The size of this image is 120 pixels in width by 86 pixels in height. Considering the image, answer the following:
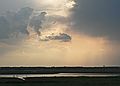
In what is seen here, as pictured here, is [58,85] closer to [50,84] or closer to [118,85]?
[50,84]

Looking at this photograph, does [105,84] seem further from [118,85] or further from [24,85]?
[24,85]

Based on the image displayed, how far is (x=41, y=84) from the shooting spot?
250 ft

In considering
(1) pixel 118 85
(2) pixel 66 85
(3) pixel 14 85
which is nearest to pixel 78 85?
(2) pixel 66 85

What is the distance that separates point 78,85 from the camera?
71125 millimetres

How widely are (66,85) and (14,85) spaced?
1003 centimetres

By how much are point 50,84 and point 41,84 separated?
1835mm

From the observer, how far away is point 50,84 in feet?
249

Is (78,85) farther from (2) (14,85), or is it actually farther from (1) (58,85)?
(2) (14,85)

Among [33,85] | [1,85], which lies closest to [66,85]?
[33,85]

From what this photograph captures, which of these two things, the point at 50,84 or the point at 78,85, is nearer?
the point at 78,85

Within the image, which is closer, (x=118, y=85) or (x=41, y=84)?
(x=118, y=85)

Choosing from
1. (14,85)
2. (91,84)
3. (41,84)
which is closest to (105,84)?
(91,84)

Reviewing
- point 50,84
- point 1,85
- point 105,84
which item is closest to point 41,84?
point 50,84

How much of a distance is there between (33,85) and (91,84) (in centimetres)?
1106
